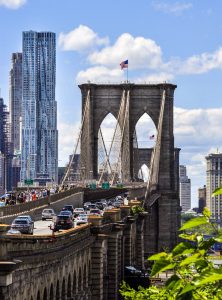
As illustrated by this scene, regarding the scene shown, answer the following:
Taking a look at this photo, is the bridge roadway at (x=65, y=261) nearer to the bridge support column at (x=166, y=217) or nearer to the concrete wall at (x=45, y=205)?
the concrete wall at (x=45, y=205)

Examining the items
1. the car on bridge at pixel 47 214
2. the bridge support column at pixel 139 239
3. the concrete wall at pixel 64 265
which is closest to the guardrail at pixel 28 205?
the car on bridge at pixel 47 214

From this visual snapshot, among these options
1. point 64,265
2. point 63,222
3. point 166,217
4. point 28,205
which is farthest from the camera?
point 166,217

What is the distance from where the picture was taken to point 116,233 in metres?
66.9

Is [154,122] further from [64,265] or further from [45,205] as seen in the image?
[64,265]

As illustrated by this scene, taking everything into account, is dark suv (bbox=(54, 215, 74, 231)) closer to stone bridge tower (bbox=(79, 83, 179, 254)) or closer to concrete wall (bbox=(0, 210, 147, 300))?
concrete wall (bbox=(0, 210, 147, 300))

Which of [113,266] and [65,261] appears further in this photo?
[113,266]

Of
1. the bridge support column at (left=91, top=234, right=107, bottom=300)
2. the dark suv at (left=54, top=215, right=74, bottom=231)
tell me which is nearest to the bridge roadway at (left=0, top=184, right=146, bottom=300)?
the bridge support column at (left=91, top=234, right=107, bottom=300)

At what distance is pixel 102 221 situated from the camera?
195 feet

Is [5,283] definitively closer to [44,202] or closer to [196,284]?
[196,284]

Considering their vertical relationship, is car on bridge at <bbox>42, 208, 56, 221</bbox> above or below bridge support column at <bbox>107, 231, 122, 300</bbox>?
above

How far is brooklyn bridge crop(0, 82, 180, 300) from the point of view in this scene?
3212 centimetres

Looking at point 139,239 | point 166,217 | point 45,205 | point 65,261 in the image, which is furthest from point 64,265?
point 166,217

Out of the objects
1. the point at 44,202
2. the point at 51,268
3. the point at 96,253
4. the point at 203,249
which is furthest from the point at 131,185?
the point at 203,249

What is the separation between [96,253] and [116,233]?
33.0 feet
